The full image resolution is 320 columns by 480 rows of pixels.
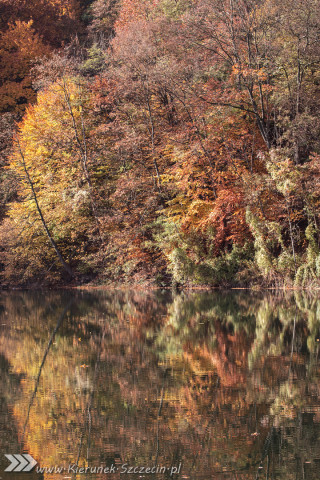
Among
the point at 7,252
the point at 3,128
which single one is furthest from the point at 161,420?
the point at 3,128

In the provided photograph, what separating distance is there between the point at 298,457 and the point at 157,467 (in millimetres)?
1158

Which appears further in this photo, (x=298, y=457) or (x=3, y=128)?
(x=3, y=128)

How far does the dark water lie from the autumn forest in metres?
10.2

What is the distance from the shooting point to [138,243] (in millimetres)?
30141

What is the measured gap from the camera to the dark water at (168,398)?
16.3 ft

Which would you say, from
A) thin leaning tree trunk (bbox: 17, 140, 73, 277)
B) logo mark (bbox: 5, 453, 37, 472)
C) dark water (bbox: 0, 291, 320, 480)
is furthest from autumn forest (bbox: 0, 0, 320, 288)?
logo mark (bbox: 5, 453, 37, 472)

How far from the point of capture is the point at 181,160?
27.5m

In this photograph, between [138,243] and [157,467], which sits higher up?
[157,467]

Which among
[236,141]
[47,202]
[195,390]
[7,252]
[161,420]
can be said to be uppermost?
[161,420]

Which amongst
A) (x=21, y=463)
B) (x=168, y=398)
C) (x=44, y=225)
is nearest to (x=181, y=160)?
(x=44, y=225)

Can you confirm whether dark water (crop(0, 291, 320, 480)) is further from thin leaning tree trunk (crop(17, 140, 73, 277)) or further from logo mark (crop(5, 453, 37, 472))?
thin leaning tree trunk (crop(17, 140, 73, 277))

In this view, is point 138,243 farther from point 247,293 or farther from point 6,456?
point 6,456

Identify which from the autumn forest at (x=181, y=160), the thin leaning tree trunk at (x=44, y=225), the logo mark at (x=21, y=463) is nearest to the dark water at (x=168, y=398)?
the logo mark at (x=21, y=463)

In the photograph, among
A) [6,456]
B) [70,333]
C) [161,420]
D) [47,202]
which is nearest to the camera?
[6,456]
